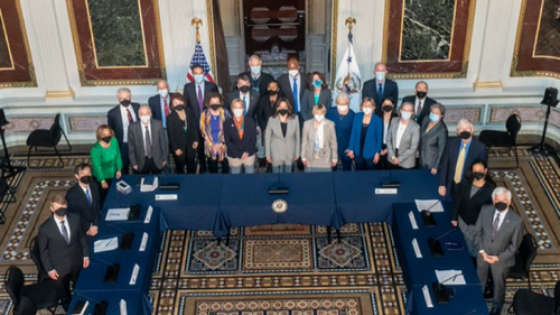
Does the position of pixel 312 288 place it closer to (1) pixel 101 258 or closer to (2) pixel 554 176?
(1) pixel 101 258

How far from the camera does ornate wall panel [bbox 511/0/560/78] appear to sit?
10.8 metres

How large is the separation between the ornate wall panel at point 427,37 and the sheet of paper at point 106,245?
5868mm

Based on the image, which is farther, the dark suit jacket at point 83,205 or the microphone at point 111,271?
the dark suit jacket at point 83,205

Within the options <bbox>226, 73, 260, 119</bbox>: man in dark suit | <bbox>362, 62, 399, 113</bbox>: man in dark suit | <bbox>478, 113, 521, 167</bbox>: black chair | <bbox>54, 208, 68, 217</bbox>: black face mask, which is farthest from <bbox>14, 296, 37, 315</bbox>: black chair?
<bbox>478, 113, 521, 167</bbox>: black chair

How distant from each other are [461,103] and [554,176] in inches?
80.1

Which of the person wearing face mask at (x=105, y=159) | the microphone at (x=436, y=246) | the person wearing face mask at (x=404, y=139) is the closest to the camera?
the microphone at (x=436, y=246)

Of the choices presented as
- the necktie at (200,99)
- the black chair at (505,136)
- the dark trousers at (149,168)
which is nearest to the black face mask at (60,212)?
the dark trousers at (149,168)

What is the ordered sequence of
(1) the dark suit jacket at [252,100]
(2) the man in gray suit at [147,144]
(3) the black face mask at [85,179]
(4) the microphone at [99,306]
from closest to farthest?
(4) the microphone at [99,306] → (3) the black face mask at [85,179] → (2) the man in gray suit at [147,144] → (1) the dark suit jacket at [252,100]

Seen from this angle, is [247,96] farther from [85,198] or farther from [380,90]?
[85,198]

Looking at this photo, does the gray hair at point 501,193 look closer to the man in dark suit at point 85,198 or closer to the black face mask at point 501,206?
the black face mask at point 501,206

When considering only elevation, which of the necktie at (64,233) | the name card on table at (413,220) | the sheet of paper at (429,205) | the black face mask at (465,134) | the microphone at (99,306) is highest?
the black face mask at (465,134)

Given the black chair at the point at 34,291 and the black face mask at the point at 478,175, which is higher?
the black face mask at the point at 478,175

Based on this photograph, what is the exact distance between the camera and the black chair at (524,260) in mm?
7387

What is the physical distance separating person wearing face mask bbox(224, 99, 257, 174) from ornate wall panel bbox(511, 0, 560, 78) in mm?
5175
